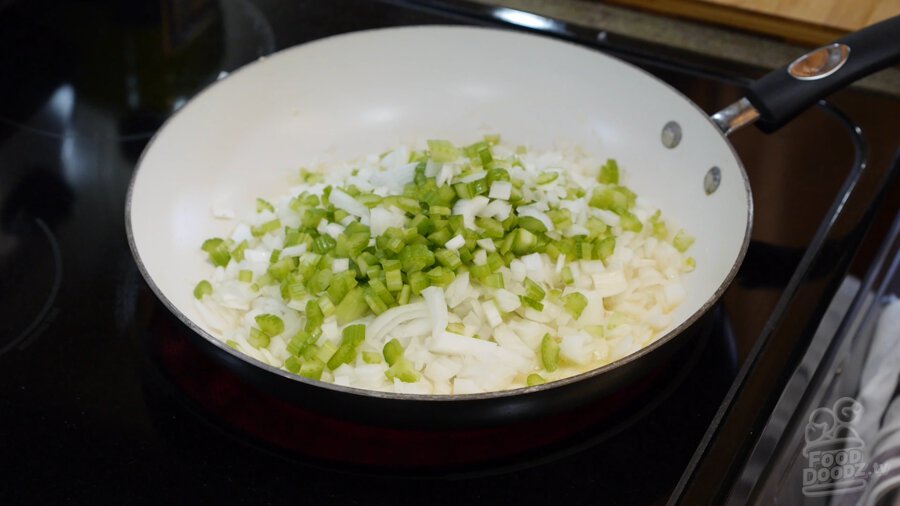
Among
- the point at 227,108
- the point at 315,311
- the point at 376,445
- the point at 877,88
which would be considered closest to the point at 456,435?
the point at 376,445

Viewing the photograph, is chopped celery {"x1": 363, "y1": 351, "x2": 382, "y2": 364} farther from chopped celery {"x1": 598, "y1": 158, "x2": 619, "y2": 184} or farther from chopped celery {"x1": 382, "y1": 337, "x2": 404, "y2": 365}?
chopped celery {"x1": 598, "y1": 158, "x2": 619, "y2": 184}

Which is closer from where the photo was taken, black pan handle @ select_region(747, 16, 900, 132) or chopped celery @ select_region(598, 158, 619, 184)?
black pan handle @ select_region(747, 16, 900, 132)

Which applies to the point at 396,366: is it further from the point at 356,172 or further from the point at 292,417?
the point at 356,172

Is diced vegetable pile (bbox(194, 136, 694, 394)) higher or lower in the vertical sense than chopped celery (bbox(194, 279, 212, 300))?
higher

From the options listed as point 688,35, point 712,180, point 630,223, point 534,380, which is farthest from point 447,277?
point 688,35

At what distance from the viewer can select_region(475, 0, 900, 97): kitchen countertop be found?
4.23 feet

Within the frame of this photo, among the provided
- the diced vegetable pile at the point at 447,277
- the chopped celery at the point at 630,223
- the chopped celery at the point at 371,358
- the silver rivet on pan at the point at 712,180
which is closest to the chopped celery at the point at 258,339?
the diced vegetable pile at the point at 447,277

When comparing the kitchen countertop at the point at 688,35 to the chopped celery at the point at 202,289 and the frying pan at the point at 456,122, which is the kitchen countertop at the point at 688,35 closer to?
the frying pan at the point at 456,122

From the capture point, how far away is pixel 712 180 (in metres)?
1.02

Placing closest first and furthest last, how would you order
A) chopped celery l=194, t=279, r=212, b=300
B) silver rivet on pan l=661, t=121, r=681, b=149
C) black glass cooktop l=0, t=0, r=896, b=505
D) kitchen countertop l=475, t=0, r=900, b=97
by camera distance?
black glass cooktop l=0, t=0, r=896, b=505 < chopped celery l=194, t=279, r=212, b=300 < silver rivet on pan l=661, t=121, r=681, b=149 < kitchen countertop l=475, t=0, r=900, b=97

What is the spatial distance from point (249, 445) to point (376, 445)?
0.12 metres

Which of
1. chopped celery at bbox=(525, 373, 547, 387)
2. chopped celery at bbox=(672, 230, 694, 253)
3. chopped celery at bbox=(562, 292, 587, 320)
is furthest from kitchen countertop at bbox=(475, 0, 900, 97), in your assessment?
chopped celery at bbox=(525, 373, 547, 387)

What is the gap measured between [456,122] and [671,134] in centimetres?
30

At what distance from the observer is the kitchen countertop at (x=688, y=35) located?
4.23 ft
